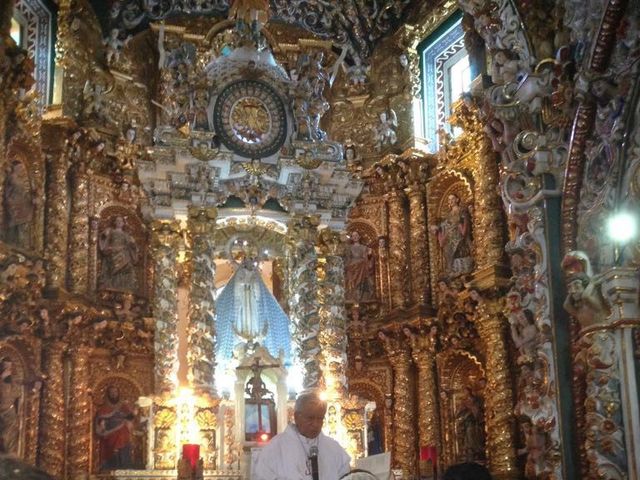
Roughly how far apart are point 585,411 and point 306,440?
13.2 ft

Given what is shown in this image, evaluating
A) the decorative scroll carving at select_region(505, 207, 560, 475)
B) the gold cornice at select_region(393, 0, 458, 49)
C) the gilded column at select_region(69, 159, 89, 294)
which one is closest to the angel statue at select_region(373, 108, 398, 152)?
the gold cornice at select_region(393, 0, 458, 49)

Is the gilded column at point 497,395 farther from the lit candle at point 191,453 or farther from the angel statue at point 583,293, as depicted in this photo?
the angel statue at point 583,293

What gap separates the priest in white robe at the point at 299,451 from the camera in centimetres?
574

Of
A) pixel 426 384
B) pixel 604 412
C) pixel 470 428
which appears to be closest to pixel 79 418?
pixel 426 384

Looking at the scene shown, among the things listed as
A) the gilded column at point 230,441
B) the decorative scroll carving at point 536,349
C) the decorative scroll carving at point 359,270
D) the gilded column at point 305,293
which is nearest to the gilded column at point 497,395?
the gilded column at point 305,293

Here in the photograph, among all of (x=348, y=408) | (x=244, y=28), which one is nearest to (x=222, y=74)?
(x=244, y=28)

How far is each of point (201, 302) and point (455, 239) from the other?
4.38 m

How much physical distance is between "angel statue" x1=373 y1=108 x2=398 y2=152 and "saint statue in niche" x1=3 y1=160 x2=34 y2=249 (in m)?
6.09

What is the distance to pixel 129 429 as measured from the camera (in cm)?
1517

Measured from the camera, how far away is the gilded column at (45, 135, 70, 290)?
1480cm

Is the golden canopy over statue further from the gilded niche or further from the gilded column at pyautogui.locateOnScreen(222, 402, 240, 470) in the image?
the gilded column at pyautogui.locateOnScreen(222, 402, 240, 470)

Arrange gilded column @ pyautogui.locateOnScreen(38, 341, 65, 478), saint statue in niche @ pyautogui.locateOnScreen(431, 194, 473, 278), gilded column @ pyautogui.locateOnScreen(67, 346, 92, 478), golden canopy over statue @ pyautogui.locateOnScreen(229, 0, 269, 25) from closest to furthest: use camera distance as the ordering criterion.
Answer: gilded column @ pyautogui.locateOnScreen(38, 341, 65, 478) → gilded column @ pyautogui.locateOnScreen(67, 346, 92, 478) → golden canopy over statue @ pyautogui.locateOnScreen(229, 0, 269, 25) → saint statue in niche @ pyautogui.locateOnScreen(431, 194, 473, 278)

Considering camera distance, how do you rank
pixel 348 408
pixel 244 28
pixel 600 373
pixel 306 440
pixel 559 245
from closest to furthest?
pixel 306 440, pixel 600 373, pixel 559 245, pixel 348 408, pixel 244 28

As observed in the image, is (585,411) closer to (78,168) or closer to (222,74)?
(222,74)
